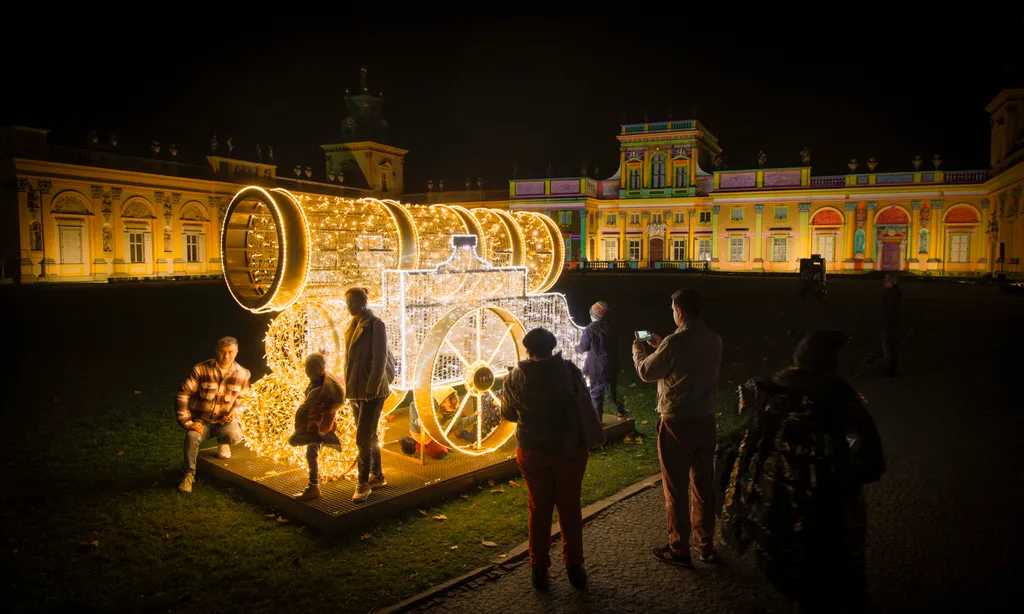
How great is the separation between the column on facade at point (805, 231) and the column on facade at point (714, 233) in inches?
237

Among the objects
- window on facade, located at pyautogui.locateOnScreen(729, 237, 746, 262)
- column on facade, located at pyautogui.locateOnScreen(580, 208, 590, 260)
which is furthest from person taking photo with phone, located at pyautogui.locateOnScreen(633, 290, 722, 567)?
column on facade, located at pyautogui.locateOnScreen(580, 208, 590, 260)

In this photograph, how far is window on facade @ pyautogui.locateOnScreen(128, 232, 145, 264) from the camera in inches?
1713

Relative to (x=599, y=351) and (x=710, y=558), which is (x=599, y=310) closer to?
(x=599, y=351)

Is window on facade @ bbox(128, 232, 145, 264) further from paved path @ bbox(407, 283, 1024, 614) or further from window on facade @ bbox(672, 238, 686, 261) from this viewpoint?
paved path @ bbox(407, 283, 1024, 614)

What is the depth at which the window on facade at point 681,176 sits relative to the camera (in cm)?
5603

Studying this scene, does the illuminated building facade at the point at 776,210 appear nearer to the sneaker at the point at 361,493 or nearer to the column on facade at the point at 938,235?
the column on facade at the point at 938,235

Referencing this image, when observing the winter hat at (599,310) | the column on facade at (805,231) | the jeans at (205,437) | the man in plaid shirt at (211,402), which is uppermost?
the column on facade at (805,231)

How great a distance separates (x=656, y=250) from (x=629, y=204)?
4.45 meters

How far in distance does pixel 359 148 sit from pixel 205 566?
2447 inches

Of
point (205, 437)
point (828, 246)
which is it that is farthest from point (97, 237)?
point (828, 246)

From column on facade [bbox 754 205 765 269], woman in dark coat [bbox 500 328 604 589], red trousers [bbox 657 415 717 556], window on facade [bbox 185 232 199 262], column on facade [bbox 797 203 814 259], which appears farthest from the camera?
column on facade [bbox 754 205 765 269]

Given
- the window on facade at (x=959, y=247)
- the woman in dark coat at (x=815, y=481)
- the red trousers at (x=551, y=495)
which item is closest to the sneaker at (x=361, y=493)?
the red trousers at (x=551, y=495)

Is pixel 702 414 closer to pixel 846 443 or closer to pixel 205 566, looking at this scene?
pixel 846 443

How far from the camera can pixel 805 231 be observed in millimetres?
52000
